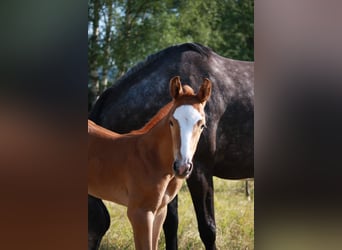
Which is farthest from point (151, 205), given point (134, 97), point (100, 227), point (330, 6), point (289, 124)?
point (330, 6)

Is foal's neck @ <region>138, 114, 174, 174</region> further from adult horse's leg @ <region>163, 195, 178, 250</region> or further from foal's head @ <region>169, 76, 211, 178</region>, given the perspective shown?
adult horse's leg @ <region>163, 195, 178, 250</region>

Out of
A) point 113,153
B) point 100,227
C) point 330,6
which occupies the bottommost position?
point 100,227

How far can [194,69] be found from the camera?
4379 millimetres

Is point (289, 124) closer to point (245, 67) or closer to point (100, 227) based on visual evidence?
point (245, 67)

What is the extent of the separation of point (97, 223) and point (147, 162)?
56 cm

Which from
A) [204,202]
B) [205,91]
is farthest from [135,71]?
[204,202]

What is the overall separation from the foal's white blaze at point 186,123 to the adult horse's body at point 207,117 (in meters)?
0.32

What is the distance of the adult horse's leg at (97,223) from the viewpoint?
433 cm

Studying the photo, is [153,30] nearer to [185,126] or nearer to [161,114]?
[161,114]

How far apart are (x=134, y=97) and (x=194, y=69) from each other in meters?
0.45

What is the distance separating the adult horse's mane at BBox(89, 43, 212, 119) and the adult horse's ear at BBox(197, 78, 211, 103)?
266 mm

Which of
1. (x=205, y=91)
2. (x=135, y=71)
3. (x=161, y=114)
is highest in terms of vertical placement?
(x=135, y=71)

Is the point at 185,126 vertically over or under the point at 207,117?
under

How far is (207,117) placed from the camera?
433cm
